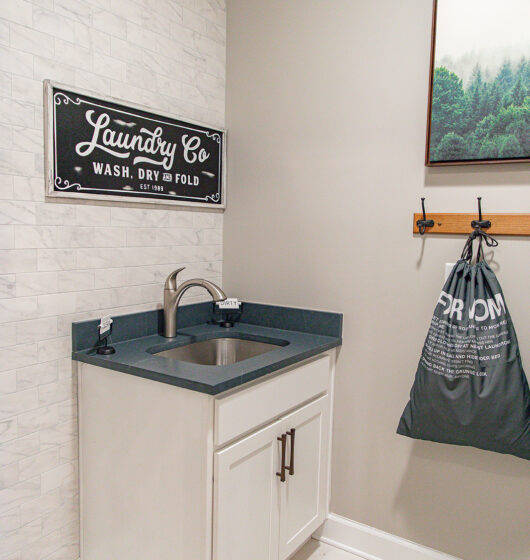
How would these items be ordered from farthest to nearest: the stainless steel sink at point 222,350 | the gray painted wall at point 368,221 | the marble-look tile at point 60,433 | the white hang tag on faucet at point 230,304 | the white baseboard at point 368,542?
1. the white hang tag on faucet at point 230,304
2. the stainless steel sink at point 222,350
3. the white baseboard at point 368,542
4. the gray painted wall at point 368,221
5. the marble-look tile at point 60,433

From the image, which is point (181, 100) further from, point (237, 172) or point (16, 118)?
point (16, 118)

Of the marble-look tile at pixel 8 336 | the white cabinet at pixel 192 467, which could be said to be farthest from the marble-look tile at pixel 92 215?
the white cabinet at pixel 192 467

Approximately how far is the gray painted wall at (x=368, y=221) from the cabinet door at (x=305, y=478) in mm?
101

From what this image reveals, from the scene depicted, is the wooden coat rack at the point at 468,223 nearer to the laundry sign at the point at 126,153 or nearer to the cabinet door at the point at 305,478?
the cabinet door at the point at 305,478

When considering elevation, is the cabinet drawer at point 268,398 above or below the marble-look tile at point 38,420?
above

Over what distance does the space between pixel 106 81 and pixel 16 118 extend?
0.40m

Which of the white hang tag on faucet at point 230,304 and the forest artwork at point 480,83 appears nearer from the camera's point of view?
the forest artwork at point 480,83

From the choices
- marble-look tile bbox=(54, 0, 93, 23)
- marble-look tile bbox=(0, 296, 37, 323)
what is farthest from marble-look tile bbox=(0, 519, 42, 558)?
marble-look tile bbox=(54, 0, 93, 23)

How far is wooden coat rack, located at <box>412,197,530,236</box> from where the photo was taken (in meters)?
1.83

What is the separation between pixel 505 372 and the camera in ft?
5.71

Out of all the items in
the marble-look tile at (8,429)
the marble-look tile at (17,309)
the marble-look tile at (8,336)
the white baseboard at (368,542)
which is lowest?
the white baseboard at (368,542)

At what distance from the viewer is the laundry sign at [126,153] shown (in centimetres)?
177

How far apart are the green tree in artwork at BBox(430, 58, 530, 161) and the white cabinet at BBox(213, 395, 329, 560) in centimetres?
111

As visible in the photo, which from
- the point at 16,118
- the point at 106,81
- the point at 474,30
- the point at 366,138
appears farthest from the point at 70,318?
the point at 474,30
